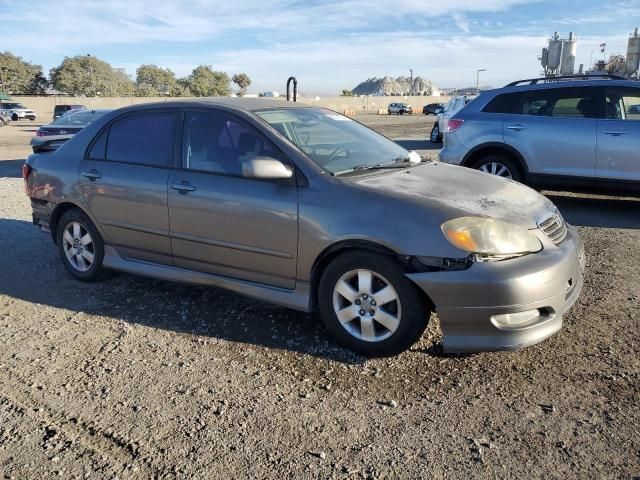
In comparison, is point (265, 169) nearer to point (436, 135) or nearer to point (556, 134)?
point (556, 134)

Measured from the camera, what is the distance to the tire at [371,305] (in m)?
3.34

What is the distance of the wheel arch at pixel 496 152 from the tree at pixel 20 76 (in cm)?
8204

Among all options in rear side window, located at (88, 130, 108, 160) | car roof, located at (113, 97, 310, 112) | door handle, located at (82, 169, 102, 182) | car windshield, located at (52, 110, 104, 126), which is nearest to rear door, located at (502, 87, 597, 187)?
car roof, located at (113, 97, 310, 112)

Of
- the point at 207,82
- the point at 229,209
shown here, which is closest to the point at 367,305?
the point at 229,209

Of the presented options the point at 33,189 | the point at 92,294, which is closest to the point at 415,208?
the point at 92,294

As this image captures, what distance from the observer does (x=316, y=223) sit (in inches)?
142

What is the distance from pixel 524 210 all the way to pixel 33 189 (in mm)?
4378

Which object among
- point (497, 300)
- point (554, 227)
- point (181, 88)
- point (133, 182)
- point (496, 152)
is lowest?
point (497, 300)

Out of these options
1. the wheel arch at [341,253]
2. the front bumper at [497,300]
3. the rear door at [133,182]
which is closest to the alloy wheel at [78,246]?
the rear door at [133,182]

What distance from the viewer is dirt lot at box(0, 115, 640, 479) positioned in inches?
102

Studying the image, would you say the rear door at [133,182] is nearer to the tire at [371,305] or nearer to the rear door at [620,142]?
the tire at [371,305]

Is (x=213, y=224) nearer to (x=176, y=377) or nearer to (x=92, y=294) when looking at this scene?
(x=176, y=377)

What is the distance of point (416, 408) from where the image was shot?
302cm

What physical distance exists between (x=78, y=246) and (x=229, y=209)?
1891 millimetres
